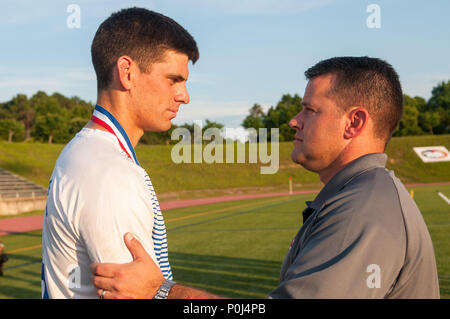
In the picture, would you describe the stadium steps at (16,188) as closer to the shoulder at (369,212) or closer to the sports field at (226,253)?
the sports field at (226,253)

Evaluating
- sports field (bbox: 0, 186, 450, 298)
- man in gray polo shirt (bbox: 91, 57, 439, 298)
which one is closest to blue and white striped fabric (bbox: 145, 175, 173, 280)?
man in gray polo shirt (bbox: 91, 57, 439, 298)

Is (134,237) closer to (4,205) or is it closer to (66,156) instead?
(66,156)

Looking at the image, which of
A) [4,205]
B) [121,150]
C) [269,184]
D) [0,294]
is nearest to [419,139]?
[269,184]

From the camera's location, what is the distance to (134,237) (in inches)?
66.3

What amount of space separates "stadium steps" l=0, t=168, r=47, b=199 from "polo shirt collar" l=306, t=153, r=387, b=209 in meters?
26.8

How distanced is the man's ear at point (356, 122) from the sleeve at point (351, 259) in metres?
0.58

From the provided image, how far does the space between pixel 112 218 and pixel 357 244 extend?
882 mm

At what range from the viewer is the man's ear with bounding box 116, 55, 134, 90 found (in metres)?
2.08

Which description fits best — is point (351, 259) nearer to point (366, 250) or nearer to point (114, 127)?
point (366, 250)

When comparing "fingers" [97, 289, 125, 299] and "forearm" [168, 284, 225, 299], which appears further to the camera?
"forearm" [168, 284, 225, 299]

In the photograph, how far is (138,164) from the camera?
79.0 inches

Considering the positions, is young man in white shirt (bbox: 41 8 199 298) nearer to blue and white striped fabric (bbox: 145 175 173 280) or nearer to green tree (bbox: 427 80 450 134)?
blue and white striped fabric (bbox: 145 175 173 280)

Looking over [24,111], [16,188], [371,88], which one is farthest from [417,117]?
[371,88]
